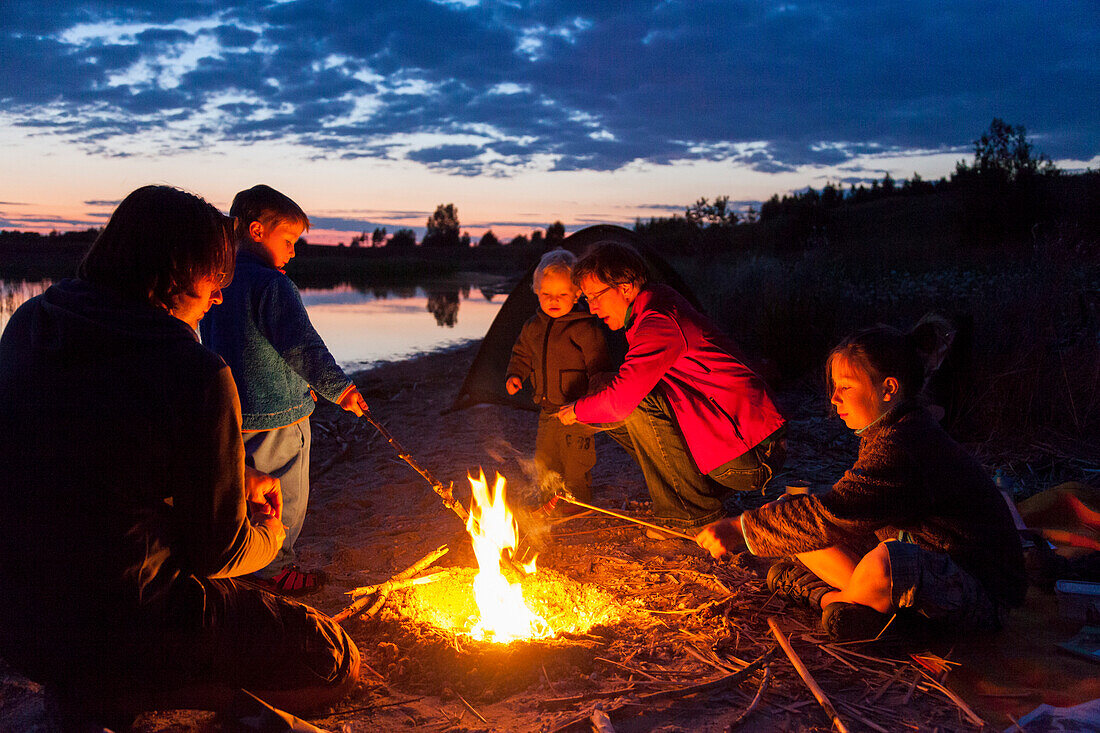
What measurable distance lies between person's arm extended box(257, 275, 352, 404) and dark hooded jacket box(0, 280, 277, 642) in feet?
4.02

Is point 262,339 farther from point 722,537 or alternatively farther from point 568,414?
point 722,537

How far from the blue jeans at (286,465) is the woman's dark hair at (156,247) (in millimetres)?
1313

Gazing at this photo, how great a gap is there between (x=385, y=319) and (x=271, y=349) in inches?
603

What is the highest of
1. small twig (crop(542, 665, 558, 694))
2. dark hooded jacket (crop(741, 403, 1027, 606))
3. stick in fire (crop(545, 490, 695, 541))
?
dark hooded jacket (crop(741, 403, 1027, 606))

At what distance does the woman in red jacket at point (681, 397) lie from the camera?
12.6 feet

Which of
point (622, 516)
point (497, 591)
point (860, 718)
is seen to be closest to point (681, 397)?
point (622, 516)

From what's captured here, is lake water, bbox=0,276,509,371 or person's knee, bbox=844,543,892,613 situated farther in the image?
lake water, bbox=0,276,509,371

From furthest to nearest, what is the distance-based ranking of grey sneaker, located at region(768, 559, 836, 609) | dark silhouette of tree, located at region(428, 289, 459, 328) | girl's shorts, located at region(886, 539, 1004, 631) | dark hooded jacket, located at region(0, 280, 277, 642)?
1. dark silhouette of tree, located at region(428, 289, 459, 328)
2. grey sneaker, located at region(768, 559, 836, 609)
3. girl's shorts, located at region(886, 539, 1004, 631)
4. dark hooded jacket, located at region(0, 280, 277, 642)

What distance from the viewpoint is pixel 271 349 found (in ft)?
10.7

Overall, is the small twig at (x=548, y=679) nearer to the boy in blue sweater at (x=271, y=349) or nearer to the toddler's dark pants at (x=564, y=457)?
the boy in blue sweater at (x=271, y=349)

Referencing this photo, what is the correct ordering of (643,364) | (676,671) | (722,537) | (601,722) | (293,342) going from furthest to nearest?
(643,364), (293,342), (722,537), (676,671), (601,722)

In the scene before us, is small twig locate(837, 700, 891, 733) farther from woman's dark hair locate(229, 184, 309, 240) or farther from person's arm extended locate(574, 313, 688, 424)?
woman's dark hair locate(229, 184, 309, 240)

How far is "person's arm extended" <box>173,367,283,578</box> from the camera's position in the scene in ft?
6.24

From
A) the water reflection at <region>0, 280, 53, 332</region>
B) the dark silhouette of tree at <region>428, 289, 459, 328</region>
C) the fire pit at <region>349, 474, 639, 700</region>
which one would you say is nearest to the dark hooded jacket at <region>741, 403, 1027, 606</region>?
the fire pit at <region>349, 474, 639, 700</region>
